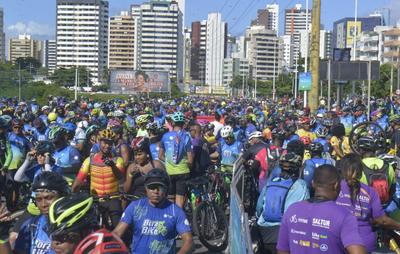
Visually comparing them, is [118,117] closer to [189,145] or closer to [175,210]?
[189,145]

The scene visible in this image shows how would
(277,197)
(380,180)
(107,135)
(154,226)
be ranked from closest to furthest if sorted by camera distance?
(154,226) < (277,197) < (380,180) < (107,135)

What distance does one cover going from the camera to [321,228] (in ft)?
15.0

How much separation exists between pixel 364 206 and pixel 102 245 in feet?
11.6

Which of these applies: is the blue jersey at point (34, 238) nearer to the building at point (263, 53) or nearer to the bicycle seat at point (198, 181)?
the bicycle seat at point (198, 181)

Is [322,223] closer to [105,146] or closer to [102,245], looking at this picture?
[102,245]

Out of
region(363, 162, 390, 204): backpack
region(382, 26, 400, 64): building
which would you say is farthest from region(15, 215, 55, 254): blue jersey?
region(382, 26, 400, 64): building

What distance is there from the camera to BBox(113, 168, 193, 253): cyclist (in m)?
5.68

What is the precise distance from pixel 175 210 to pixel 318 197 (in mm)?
1426

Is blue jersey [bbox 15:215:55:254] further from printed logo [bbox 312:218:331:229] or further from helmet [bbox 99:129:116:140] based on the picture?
helmet [bbox 99:129:116:140]

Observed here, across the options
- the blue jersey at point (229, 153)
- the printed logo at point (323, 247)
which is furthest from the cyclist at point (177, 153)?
the printed logo at point (323, 247)

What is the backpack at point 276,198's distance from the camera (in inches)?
255

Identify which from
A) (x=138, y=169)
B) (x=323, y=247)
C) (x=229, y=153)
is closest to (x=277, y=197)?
(x=323, y=247)

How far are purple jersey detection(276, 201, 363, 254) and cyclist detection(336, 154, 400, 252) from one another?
1383 mm

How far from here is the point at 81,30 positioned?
653 ft
